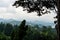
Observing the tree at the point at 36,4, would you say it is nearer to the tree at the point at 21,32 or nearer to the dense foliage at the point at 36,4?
the dense foliage at the point at 36,4

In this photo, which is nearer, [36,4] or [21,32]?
[36,4]

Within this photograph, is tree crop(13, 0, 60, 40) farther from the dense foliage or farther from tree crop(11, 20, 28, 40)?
tree crop(11, 20, 28, 40)

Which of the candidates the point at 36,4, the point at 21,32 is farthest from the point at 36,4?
the point at 21,32

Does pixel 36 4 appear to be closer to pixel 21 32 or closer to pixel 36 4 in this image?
pixel 36 4

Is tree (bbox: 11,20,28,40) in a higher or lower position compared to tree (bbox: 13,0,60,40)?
lower

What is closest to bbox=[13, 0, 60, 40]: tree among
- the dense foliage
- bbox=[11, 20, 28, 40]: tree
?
the dense foliage

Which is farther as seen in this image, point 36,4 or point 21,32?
point 21,32

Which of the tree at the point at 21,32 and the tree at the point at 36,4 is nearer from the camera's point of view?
the tree at the point at 36,4

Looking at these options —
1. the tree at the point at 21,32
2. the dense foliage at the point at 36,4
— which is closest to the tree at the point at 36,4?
the dense foliage at the point at 36,4

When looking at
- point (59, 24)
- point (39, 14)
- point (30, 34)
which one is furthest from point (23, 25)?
point (30, 34)

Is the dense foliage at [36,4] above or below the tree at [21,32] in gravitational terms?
above

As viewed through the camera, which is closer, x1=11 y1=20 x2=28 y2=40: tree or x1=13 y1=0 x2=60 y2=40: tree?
x1=13 y1=0 x2=60 y2=40: tree

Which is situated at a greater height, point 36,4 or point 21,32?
point 36,4

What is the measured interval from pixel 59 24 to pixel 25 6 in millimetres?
2870
